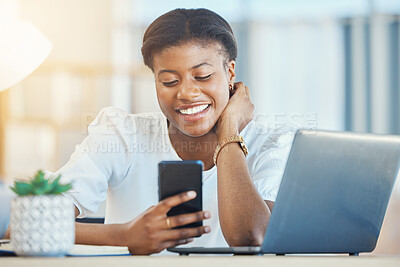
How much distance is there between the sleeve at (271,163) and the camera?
153cm

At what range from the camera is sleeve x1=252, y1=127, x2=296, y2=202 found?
60.4 inches

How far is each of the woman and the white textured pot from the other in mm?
595

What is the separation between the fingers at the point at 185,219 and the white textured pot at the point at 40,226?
0.90 feet

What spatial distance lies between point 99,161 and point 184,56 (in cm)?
40

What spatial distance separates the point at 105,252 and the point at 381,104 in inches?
141

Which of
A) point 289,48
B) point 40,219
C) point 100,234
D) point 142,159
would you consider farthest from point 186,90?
point 289,48

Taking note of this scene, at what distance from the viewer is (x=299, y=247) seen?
938 millimetres

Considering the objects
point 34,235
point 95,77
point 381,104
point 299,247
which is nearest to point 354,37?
point 381,104

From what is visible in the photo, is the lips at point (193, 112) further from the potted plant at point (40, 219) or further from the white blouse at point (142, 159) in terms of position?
the potted plant at point (40, 219)

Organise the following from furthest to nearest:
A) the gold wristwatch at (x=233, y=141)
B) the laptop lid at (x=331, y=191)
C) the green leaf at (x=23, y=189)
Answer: the gold wristwatch at (x=233, y=141), the laptop lid at (x=331, y=191), the green leaf at (x=23, y=189)

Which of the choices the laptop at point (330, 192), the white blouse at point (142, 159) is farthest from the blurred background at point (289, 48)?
the laptop at point (330, 192)

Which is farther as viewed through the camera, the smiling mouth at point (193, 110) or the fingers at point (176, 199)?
the smiling mouth at point (193, 110)

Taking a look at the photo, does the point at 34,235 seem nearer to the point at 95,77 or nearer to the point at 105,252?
the point at 105,252

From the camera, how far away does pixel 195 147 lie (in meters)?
1.72
